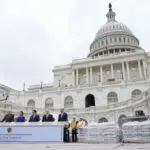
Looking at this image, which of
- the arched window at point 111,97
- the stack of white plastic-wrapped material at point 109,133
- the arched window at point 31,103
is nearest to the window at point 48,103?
the arched window at point 31,103

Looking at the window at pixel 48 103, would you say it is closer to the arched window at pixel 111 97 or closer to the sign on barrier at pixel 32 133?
the arched window at pixel 111 97

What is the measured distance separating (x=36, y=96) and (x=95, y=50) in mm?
54837

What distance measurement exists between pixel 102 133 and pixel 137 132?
2.36 metres

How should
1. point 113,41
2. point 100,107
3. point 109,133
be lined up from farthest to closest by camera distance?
point 113,41, point 100,107, point 109,133

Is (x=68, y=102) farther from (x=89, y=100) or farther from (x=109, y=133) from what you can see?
(x=109, y=133)

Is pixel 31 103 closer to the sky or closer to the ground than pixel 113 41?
closer to the ground

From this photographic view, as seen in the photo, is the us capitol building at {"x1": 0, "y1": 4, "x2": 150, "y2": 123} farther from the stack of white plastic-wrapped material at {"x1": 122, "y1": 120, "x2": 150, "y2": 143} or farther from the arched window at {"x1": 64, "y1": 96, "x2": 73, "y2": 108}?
the stack of white plastic-wrapped material at {"x1": 122, "y1": 120, "x2": 150, "y2": 143}

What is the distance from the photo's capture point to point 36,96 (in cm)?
5566

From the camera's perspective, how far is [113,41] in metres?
102

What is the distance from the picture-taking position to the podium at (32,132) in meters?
14.7

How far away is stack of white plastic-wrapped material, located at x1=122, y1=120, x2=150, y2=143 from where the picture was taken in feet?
42.4

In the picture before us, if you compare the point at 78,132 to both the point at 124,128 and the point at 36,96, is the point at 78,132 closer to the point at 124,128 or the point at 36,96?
the point at 124,128

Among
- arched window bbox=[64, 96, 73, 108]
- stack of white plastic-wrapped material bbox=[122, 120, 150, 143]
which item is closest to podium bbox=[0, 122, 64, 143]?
stack of white plastic-wrapped material bbox=[122, 120, 150, 143]

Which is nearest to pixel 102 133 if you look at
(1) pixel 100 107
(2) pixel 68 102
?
(1) pixel 100 107
